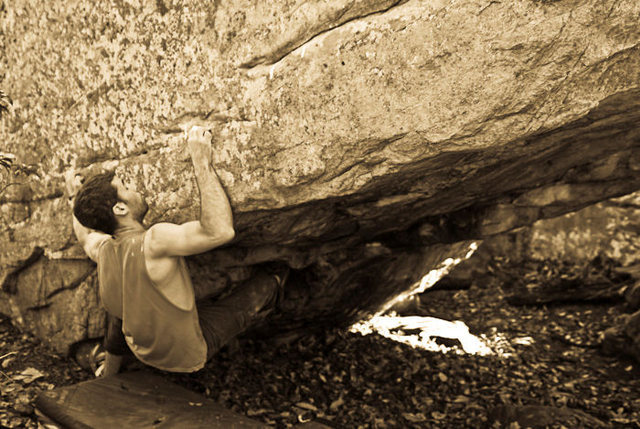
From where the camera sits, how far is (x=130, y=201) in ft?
8.94

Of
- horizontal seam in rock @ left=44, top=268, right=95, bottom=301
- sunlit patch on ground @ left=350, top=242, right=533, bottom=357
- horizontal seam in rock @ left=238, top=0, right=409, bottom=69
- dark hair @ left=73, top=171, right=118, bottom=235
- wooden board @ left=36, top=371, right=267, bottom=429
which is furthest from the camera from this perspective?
sunlit patch on ground @ left=350, top=242, right=533, bottom=357

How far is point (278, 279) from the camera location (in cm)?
379

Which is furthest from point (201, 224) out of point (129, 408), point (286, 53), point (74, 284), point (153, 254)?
point (74, 284)

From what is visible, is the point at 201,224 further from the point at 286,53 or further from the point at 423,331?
the point at 423,331

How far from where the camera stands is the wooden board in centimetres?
282

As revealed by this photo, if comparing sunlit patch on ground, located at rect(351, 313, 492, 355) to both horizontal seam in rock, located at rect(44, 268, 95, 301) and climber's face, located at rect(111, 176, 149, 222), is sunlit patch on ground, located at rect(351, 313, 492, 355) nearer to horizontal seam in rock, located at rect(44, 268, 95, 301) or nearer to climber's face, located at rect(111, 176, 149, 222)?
horizontal seam in rock, located at rect(44, 268, 95, 301)

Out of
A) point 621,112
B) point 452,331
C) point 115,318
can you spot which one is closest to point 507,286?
point 452,331

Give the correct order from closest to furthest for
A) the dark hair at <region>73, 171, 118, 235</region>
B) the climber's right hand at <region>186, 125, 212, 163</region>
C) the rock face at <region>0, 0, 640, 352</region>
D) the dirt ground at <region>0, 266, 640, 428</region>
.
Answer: the rock face at <region>0, 0, 640, 352</region> → the climber's right hand at <region>186, 125, 212, 163</region> → the dark hair at <region>73, 171, 118, 235</region> → the dirt ground at <region>0, 266, 640, 428</region>

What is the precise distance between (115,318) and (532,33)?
2606 mm

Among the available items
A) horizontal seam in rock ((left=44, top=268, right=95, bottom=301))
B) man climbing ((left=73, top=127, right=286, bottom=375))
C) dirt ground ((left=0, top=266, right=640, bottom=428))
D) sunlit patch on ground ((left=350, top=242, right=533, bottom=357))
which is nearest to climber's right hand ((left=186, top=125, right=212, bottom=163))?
man climbing ((left=73, top=127, right=286, bottom=375))

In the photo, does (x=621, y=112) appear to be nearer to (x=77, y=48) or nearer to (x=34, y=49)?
(x=77, y=48)

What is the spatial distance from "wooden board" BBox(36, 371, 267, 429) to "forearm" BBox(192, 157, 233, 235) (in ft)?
3.75

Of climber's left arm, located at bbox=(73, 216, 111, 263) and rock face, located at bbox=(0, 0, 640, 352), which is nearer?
rock face, located at bbox=(0, 0, 640, 352)

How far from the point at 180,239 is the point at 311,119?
839 mm
